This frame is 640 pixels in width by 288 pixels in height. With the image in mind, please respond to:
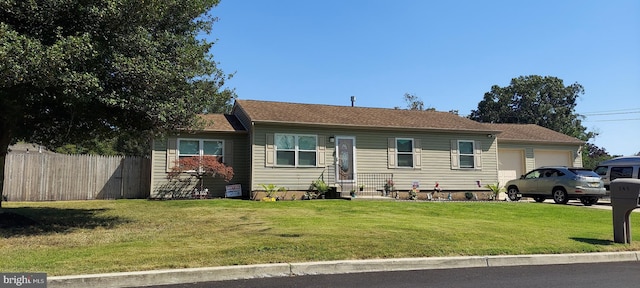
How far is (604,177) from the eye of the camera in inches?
800

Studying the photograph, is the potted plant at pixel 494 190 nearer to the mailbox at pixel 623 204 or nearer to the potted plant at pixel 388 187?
the potted plant at pixel 388 187

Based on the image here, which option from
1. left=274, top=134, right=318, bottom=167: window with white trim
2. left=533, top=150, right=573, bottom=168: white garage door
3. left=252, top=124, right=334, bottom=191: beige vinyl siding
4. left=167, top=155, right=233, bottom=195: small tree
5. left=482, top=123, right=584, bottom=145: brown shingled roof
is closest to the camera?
left=167, top=155, right=233, bottom=195: small tree

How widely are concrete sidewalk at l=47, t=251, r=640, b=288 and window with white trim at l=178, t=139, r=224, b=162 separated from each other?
12.5 metres

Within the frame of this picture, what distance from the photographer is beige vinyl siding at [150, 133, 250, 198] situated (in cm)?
1739

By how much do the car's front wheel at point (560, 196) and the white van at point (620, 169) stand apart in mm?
3411

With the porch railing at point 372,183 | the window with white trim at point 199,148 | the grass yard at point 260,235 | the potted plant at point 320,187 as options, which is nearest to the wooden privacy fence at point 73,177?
the window with white trim at point 199,148

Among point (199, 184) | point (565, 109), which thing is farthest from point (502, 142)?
point (565, 109)

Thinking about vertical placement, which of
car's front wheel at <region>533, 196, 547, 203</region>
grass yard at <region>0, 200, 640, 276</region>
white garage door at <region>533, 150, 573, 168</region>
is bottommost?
grass yard at <region>0, 200, 640, 276</region>

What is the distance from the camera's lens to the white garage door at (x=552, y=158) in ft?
80.5

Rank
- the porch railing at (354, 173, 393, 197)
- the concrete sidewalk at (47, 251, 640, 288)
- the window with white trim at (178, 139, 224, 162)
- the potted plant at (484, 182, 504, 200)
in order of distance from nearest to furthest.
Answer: the concrete sidewalk at (47, 251, 640, 288)
the window with white trim at (178, 139, 224, 162)
the porch railing at (354, 173, 393, 197)
the potted plant at (484, 182, 504, 200)

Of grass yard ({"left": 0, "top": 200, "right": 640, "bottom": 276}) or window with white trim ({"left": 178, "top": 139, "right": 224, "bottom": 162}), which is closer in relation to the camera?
grass yard ({"left": 0, "top": 200, "right": 640, "bottom": 276})

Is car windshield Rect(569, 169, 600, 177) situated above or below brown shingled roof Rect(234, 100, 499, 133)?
below

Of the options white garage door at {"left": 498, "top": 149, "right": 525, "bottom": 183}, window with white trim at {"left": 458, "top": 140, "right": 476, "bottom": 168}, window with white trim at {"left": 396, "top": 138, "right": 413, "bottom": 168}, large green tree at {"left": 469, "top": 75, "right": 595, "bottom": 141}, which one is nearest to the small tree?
window with white trim at {"left": 396, "top": 138, "right": 413, "bottom": 168}

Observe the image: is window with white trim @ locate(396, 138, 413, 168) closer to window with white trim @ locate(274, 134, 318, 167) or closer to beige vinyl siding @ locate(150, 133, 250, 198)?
window with white trim @ locate(274, 134, 318, 167)
